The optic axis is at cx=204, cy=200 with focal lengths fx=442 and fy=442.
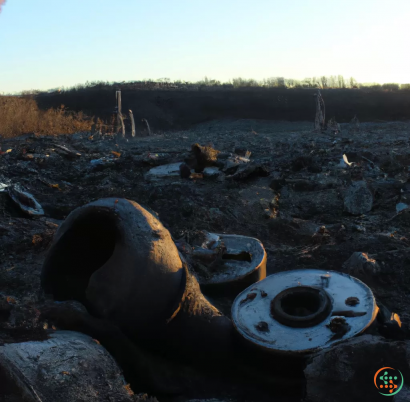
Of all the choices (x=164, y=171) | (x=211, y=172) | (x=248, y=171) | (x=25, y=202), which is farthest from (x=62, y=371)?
(x=164, y=171)

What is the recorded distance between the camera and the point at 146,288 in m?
2.84

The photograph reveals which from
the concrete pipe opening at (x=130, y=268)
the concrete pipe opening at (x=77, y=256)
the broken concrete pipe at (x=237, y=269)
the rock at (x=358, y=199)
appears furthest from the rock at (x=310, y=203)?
the concrete pipe opening at (x=130, y=268)

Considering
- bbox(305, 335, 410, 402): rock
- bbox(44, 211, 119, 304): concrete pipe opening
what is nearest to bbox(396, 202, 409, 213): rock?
bbox(305, 335, 410, 402): rock

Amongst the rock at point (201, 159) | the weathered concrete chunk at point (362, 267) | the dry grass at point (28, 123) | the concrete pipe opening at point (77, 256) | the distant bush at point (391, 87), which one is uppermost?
the distant bush at point (391, 87)

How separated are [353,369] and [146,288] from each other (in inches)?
51.6

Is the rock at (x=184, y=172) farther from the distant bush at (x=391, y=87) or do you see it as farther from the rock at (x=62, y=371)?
the distant bush at (x=391, y=87)

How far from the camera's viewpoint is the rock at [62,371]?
2.09 meters

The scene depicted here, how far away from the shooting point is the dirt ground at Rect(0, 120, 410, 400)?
4.04 meters

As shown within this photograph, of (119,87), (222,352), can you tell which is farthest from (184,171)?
(119,87)

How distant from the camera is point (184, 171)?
800 cm

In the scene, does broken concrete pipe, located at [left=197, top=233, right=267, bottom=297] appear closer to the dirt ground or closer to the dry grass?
the dirt ground

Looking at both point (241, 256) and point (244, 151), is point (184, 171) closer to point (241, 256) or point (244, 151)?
point (244, 151)

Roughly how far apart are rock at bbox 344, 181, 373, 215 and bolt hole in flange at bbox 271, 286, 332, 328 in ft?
12.2

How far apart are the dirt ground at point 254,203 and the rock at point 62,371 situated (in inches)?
10.4
